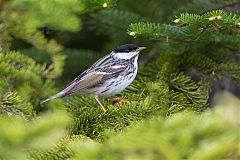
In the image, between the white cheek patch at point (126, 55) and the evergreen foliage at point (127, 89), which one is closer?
the evergreen foliage at point (127, 89)

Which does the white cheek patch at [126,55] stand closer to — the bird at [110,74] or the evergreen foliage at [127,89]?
the bird at [110,74]

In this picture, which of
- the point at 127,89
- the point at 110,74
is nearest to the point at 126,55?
the point at 110,74

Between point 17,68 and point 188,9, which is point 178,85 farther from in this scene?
point 17,68

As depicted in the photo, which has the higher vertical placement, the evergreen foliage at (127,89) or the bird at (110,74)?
the evergreen foliage at (127,89)

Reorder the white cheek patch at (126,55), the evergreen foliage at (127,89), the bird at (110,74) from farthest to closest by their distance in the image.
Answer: the white cheek patch at (126,55), the bird at (110,74), the evergreen foliage at (127,89)

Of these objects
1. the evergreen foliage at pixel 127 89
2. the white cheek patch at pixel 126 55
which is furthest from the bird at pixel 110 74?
the evergreen foliage at pixel 127 89

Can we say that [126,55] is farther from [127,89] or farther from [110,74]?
[127,89]

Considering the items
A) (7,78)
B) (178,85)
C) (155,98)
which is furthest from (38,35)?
(178,85)
